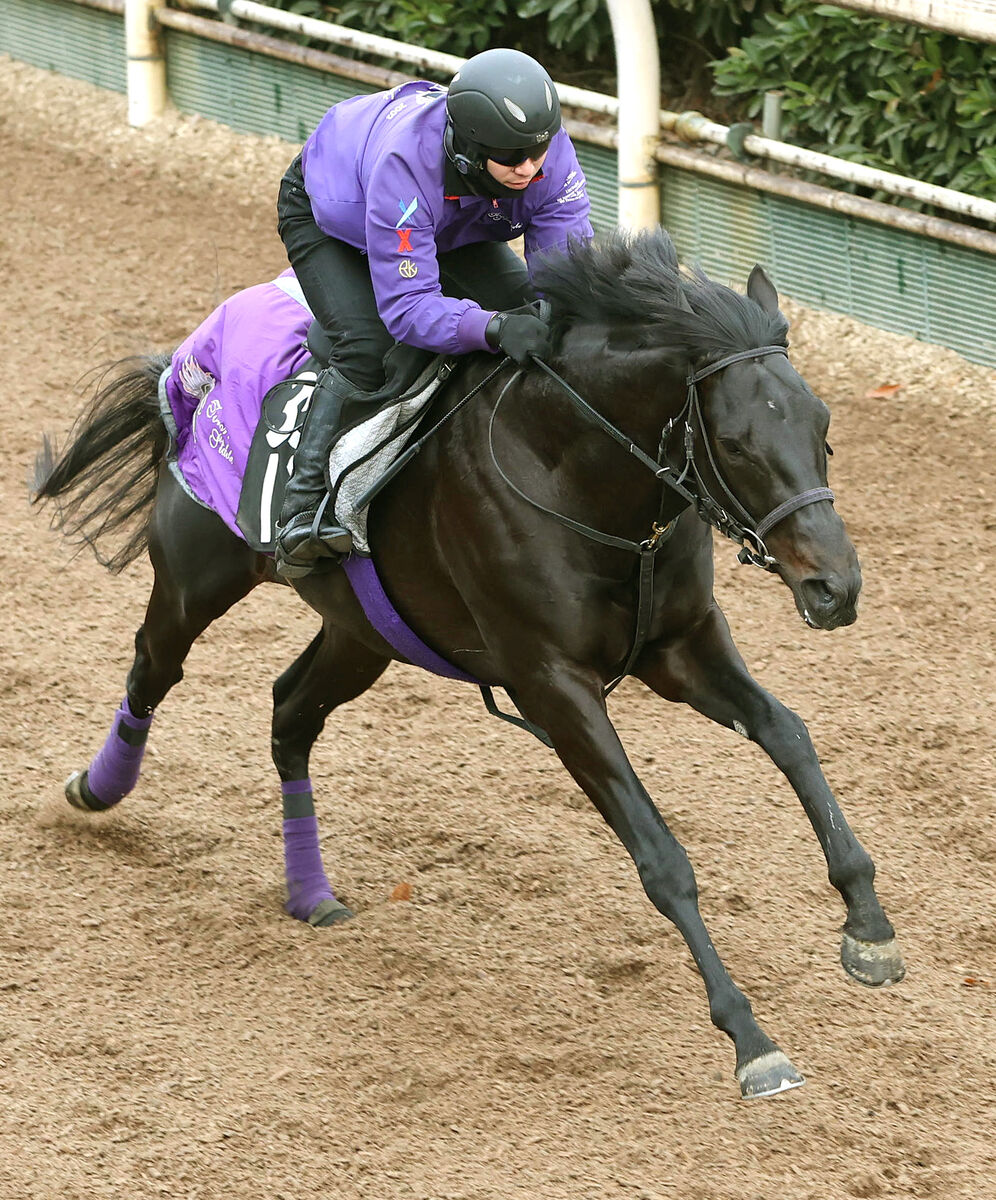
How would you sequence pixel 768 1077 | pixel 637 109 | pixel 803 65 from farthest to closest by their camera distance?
pixel 637 109 → pixel 803 65 → pixel 768 1077

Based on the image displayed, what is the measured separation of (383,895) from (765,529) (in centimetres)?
221

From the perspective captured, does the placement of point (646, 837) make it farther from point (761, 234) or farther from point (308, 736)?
point (761, 234)

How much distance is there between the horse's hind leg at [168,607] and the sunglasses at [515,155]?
152 centimetres

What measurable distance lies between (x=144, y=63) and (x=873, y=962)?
364 inches

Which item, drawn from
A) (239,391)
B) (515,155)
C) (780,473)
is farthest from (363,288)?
(780,473)

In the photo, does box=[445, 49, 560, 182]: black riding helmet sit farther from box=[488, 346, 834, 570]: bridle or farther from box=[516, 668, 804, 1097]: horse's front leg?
box=[516, 668, 804, 1097]: horse's front leg

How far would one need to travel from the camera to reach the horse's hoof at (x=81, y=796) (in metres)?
5.42

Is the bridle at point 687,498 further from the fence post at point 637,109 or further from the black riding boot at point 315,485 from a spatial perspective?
the fence post at point 637,109

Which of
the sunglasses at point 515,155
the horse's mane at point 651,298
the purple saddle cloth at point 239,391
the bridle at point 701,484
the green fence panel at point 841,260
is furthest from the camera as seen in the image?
the green fence panel at point 841,260

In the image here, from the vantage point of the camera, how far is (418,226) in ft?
13.3

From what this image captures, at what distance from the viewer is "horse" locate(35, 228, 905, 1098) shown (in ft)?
11.5

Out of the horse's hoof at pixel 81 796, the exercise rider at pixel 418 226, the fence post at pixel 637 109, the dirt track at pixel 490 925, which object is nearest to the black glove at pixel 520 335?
the exercise rider at pixel 418 226

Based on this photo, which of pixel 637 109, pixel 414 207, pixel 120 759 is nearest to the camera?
pixel 414 207

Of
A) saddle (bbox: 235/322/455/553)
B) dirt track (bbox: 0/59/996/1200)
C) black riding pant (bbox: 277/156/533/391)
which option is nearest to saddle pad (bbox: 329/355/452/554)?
saddle (bbox: 235/322/455/553)
